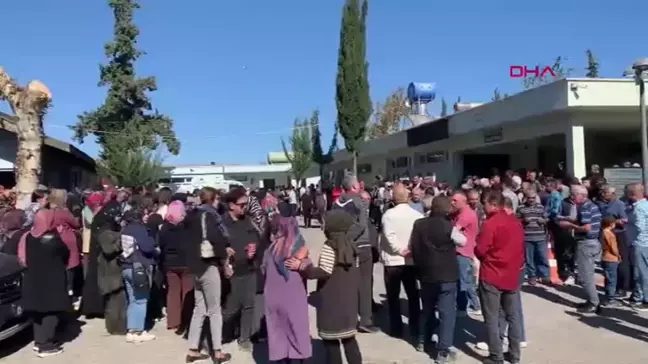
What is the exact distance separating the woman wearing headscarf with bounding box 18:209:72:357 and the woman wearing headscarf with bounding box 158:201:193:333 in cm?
126

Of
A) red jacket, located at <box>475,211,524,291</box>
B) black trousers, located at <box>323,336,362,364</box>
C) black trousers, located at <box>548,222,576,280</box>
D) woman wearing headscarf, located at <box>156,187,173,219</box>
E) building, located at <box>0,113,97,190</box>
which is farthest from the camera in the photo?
building, located at <box>0,113,97,190</box>

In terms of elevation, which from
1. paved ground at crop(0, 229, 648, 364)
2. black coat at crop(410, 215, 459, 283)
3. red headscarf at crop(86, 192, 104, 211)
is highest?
red headscarf at crop(86, 192, 104, 211)

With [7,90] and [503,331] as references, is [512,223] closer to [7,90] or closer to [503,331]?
[503,331]

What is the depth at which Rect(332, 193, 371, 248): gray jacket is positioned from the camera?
8.15m

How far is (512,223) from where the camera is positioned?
22.1 feet

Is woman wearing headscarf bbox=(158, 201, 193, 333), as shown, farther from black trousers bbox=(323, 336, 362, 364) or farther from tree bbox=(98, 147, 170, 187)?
tree bbox=(98, 147, 170, 187)

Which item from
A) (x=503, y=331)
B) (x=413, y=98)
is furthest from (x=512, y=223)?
(x=413, y=98)

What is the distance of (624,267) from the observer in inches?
396

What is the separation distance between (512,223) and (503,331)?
123 centimetres

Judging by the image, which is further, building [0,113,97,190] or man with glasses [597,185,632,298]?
building [0,113,97,190]

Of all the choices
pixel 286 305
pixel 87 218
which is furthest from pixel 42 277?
pixel 286 305

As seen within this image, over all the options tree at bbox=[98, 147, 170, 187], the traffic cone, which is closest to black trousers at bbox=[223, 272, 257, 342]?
the traffic cone

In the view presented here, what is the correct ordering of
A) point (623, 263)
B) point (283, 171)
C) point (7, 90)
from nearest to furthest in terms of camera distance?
point (623, 263) → point (7, 90) → point (283, 171)

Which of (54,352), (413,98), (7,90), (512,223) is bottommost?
(54,352)
